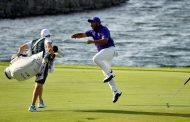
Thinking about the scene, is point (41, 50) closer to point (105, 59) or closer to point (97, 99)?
point (105, 59)

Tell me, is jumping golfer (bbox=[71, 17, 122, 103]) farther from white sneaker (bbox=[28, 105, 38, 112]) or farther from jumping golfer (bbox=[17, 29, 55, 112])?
white sneaker (bbox=[28, 105, 38, 112])

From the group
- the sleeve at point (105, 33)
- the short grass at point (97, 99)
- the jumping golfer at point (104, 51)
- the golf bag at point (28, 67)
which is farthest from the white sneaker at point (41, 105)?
the sleeve at point (105, 33)

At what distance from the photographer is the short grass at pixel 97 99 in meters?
12.2

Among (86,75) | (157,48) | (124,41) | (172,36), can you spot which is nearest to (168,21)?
(172,36)

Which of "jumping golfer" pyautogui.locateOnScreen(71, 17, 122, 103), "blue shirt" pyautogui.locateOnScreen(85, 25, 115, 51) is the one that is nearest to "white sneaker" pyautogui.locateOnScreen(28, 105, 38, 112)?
"jumping golfer" pyautogui.locateOnScreen(71, 17, 122, 103)

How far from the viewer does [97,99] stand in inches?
594

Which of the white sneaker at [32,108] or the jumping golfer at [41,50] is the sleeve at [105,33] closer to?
the jumping golfer at [41,50]

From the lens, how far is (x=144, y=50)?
251 feet

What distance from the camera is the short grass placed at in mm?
12203

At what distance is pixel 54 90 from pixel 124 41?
71691 mm

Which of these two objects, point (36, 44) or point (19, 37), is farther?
point (19, 37)

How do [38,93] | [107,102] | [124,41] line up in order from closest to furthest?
[38,93]
[107,102]
[124,41]

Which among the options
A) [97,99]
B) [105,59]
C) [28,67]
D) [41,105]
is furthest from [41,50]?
[97,99]

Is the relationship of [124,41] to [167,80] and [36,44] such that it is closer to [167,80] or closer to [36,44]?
[167,80]
